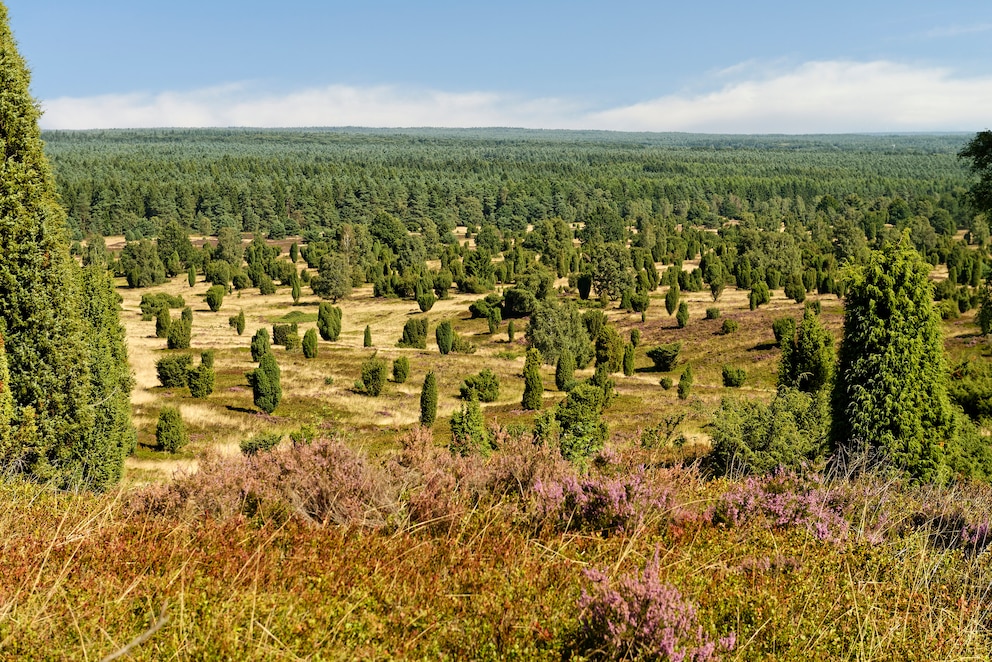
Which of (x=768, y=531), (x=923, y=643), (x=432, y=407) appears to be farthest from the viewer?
(x=432, y=407)

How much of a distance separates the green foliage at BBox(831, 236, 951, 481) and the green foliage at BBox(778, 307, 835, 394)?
22280 mm

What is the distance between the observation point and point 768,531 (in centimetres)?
551

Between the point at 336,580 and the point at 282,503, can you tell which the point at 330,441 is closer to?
the point at 282,503

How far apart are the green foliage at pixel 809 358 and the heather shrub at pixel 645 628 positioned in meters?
34.5

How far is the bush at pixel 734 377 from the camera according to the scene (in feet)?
143

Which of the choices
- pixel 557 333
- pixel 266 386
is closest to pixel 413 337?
pixel 557 333

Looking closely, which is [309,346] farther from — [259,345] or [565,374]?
[565,374]

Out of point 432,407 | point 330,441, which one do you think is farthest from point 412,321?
point 330,441

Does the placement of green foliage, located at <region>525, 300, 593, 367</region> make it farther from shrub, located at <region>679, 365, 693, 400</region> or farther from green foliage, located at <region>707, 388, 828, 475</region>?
green foliage, located at <region>707, 388, 828, 475</region>

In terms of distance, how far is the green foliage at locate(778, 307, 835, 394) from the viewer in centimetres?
3612

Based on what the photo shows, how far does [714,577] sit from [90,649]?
3.57 metres

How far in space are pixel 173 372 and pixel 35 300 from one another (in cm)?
2972

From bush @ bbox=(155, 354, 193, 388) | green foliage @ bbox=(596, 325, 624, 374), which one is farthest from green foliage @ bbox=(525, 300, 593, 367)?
bush @ bbox=(155, 354, 193, 388)

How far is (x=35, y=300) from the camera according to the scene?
483 inches
